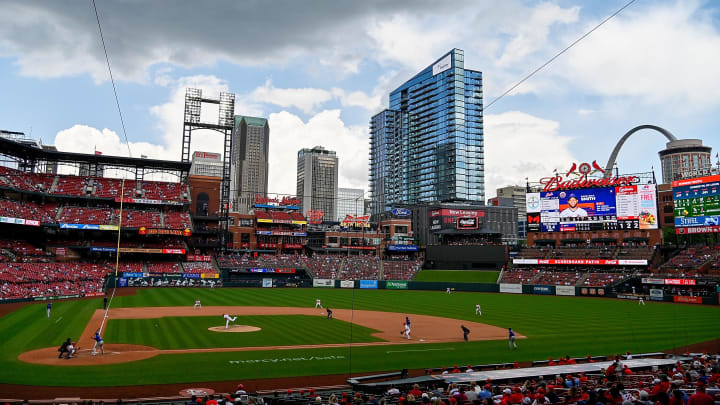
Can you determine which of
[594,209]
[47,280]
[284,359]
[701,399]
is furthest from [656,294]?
[47,280]

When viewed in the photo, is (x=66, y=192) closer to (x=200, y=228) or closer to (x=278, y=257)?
(x=200, y=228)

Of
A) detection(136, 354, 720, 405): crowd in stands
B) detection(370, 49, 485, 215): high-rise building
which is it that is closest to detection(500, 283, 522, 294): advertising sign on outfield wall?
detection(136, 354, 720, 405): crowd in stands

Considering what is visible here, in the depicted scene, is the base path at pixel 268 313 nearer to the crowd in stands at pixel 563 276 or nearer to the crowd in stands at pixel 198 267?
the crowd in stands at pixel 198 267

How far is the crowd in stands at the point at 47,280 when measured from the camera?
4691 cm

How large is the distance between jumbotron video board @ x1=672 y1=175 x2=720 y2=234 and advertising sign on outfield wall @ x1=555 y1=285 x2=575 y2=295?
1535 centimetres

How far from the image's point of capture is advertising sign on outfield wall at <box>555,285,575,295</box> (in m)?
62.5

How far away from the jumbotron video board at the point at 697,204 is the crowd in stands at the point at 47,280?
7371cm

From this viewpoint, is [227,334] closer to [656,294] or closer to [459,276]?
[656,294]

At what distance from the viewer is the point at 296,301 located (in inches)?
2057

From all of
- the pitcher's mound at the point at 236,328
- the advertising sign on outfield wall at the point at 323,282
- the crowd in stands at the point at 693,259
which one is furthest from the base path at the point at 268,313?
the crowd in stands at the point at 693,259

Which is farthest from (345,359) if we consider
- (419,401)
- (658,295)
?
(658,295)

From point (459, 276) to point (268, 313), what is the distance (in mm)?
46141

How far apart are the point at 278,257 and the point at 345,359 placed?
2603 inches

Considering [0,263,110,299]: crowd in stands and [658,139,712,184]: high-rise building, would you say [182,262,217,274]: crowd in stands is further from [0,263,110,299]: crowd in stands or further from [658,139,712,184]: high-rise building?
[658,139,712,184]: high-rise building
